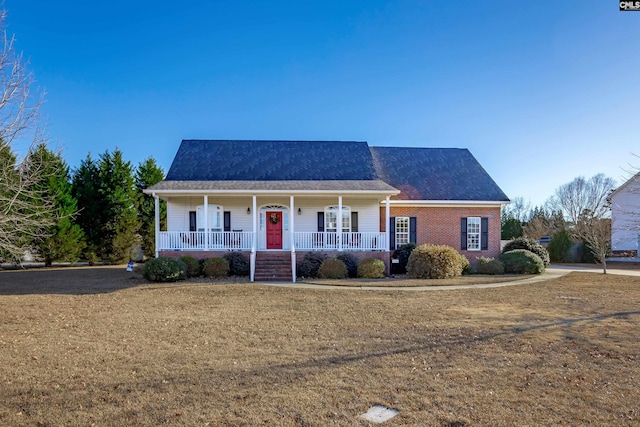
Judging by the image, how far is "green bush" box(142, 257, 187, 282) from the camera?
50.6ft

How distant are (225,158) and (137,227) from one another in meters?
10.3

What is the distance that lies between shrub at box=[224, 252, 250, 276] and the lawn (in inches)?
233

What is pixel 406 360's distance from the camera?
5914 millimetres

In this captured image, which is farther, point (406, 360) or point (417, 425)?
point (406, 360)

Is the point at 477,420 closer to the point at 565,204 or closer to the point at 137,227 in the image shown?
the point at 137,227

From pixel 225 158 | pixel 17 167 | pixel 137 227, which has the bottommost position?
pixel 137 227

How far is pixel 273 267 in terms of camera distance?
680 inches

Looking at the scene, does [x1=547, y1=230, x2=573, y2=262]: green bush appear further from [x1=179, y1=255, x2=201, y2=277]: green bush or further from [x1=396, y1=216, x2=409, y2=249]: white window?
[x1=179, y1=255, x2=201, y2=277]: green bush

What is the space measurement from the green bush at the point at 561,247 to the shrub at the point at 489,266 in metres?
15.1

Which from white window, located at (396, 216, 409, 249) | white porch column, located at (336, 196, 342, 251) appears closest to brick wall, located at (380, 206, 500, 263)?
white window, located at (396, 216, 409, 249)

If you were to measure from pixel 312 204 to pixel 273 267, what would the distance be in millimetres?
4771

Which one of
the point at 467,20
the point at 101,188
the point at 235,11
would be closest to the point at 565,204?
the point at 467,20

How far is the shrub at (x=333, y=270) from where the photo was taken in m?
16.7

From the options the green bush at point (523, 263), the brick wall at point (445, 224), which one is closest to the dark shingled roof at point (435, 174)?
the brick wall at point (445, 224)
